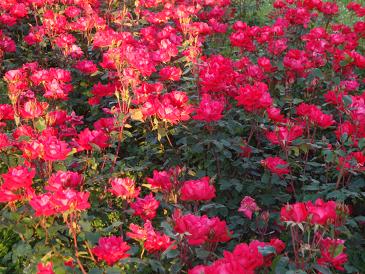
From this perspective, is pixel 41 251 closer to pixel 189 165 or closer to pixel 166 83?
pixel 189 165

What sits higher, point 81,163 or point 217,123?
point 217,123

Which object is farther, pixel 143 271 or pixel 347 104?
pixel 347 104

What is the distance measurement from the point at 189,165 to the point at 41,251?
4.61ft

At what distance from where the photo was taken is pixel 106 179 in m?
→ 3.02

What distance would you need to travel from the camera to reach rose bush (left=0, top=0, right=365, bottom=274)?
203cm

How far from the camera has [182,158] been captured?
3377 millimetres

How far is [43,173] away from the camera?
8.88 feet

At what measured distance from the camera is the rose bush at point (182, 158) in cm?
203

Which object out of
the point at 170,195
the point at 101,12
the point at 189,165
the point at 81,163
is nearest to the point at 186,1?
the point at 101,12

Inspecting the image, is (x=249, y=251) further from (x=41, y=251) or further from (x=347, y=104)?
(x=347, y=104)

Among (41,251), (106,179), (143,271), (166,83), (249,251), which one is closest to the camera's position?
(249,251)

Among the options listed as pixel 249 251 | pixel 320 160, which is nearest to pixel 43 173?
pixel 249 251

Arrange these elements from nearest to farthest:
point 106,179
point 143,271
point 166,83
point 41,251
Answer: point 41,251
point 143,271
point 106,179
point 166,83


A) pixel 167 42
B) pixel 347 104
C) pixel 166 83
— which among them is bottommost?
pixel 166 83
